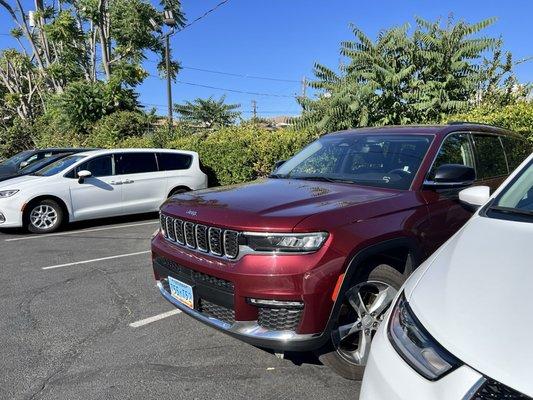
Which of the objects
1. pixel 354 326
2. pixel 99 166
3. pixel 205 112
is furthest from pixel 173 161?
pixel 205 112

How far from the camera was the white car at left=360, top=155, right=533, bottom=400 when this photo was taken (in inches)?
60.3

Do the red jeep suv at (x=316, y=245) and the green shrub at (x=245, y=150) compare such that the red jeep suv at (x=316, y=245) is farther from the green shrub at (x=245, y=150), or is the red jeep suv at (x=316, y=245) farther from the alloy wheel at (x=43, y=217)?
the green shrub at (x=245, y=150)

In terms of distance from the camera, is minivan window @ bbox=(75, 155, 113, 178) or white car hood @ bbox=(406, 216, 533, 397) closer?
white car hood @ bbox=(406, 216, 533, 397)

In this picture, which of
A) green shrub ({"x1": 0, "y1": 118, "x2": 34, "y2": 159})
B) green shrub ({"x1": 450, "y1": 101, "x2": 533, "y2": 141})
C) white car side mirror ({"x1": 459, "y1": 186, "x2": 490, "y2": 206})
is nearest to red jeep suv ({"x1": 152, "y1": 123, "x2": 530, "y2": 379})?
white car side mirror ({"x1": 459, "y1": 186, "x2": 490, "y2": 206})

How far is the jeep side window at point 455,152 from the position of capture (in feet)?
12.9

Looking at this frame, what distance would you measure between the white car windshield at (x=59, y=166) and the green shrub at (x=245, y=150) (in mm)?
3869

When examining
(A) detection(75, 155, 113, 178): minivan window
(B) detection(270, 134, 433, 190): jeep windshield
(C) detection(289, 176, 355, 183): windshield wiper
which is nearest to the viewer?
(B) detection(270, 134, 433, 190): jeep windshield

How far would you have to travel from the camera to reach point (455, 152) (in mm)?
4207

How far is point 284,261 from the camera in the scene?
2875 millimetres

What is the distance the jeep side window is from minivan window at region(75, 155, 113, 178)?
737cm

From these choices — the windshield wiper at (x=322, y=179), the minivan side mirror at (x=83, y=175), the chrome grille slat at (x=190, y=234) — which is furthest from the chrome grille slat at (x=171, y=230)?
the minivan side mirror at (x=83, y=175)

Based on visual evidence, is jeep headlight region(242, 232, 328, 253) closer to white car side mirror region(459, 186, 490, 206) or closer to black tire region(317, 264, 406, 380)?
black tire region(317, 264, 406, 380)

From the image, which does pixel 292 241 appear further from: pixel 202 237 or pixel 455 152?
pixel 455 152

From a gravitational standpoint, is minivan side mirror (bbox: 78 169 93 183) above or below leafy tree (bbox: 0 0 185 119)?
below
